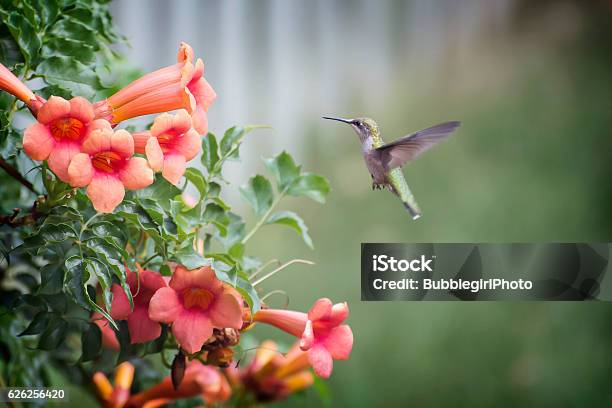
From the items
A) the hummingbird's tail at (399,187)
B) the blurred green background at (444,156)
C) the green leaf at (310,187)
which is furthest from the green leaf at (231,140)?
the blurred green background at (444,156)

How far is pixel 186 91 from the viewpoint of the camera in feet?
1.86

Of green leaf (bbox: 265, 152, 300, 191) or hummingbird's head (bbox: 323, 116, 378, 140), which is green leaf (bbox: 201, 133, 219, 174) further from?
hummingbird's head (bbox: 323, 116, 378, 140)

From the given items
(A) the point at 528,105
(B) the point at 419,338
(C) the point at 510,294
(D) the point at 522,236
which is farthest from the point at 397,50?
(C) the point at 510,294

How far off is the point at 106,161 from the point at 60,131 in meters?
0.04

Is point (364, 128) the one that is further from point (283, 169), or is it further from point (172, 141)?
point (172, 141)

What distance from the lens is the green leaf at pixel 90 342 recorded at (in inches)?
25.1

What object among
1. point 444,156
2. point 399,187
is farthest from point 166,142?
point 444,156

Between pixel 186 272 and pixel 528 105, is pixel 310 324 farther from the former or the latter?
pixel 528 105

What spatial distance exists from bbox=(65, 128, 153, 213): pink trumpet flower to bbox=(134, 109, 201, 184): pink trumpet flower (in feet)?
0.05

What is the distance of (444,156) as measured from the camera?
2.16 metres

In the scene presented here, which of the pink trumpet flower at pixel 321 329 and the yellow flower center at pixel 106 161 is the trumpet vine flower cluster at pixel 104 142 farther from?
the pink trumpet flower at pixel 321 329

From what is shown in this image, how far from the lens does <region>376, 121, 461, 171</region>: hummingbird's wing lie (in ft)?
2.59

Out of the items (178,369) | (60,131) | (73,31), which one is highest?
(73,31)

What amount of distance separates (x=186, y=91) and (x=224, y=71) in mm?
1568
